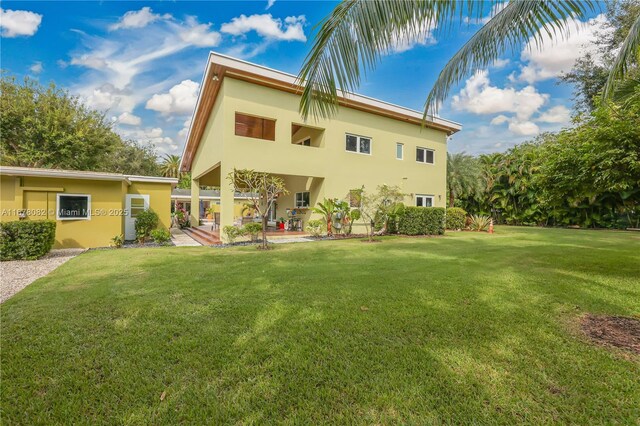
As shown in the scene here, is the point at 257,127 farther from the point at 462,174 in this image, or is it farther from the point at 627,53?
the point at 462,174

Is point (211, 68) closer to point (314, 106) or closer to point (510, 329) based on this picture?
point (314, 106)

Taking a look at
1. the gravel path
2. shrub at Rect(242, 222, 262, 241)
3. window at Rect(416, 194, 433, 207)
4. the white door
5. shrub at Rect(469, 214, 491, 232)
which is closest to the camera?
the gravel path

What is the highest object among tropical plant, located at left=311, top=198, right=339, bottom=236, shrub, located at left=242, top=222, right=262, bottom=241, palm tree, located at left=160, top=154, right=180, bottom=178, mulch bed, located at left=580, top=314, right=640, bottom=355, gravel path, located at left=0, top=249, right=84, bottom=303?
palm tree, located at left=160, top=154, right=180, bottom=178

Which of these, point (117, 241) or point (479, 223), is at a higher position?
point (479, 223)

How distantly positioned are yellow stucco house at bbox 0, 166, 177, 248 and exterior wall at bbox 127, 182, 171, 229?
5.57 ft

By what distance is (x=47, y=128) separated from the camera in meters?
18.9

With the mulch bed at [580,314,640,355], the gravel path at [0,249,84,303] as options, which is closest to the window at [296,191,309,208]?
the gravel path at [0,249,84,303]

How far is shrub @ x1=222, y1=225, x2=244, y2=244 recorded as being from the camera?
11867 mm

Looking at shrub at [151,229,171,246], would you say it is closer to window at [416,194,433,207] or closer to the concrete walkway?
the concrete walkway

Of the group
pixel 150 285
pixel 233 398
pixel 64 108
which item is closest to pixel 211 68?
pixel 150 285

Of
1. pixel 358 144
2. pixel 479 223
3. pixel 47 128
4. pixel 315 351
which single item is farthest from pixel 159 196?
pixel 479 223

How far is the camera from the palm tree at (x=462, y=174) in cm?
2439

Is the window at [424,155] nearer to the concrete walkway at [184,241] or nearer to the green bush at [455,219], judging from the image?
the green bush at [455,219]

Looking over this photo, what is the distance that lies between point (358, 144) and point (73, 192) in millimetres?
12909
